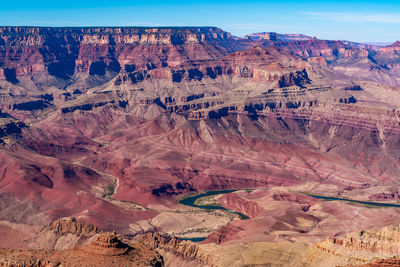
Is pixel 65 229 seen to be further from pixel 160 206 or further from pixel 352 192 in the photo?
pixel 352 192

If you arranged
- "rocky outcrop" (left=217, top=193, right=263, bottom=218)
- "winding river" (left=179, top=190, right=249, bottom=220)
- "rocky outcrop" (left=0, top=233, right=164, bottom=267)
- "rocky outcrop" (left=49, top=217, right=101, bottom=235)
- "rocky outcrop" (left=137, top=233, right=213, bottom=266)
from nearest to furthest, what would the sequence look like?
"rocky outcrop" (left=0, top=233, right=164, bottom=267)
"rocky outcrop" (left=137, top=233, right=213, bottom=266)
"rocky outcrop" (left=49, top=217, right=101, bottom=235)
"rocky outcrop" (left=217, top=193, right=263, bottom=218)
"winding river" (left=179, top=190, right=249, bottom=220)

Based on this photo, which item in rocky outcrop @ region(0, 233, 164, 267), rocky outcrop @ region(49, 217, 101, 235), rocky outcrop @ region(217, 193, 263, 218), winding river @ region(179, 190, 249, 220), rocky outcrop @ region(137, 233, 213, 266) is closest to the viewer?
rocky outcrop @ region(0, 233, 164, 267)

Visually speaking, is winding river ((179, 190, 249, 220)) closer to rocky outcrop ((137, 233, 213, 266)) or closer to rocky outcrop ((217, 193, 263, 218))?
rocky outcrop ((217, 193, 263, 218))

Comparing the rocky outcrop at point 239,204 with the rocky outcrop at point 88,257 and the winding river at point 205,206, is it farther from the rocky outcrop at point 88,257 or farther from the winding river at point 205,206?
the rocky outcrop at point 88,257

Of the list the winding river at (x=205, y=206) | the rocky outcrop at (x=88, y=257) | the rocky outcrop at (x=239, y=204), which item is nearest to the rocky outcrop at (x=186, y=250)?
the rocky outcrop at (x=88, y=257)

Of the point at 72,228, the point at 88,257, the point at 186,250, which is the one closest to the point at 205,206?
the point at 72,228

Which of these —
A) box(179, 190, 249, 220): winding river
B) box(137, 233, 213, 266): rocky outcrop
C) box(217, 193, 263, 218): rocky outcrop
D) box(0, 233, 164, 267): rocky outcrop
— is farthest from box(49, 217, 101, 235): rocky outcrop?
box(179, 190, 249, 220): winding river

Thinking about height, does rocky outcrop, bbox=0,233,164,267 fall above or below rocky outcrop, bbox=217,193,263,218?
above

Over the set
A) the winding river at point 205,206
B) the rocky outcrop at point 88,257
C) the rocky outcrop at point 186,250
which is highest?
the rocky outcrop at point 88,257

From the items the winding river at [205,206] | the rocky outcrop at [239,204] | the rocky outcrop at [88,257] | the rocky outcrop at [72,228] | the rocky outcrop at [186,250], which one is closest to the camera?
the rocky outcrop at [88,257]

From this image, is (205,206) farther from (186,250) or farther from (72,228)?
(186,250)

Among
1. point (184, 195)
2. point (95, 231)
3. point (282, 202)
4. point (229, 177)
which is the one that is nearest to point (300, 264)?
point (95, 231)
